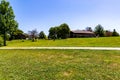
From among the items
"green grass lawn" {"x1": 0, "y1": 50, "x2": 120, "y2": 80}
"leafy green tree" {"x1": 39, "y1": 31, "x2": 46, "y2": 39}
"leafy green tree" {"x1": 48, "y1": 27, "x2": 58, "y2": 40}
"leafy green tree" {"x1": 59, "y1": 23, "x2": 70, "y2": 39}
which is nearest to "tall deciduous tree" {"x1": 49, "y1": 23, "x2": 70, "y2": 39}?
"leafy green tree" {"x1": 59, "y1": 23, "x2": 70, "y2": 39}

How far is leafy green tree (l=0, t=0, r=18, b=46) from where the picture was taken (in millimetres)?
38331

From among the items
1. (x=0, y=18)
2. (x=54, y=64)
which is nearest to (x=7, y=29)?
(x=0, y=18)

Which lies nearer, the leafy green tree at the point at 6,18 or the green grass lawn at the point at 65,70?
the green grass lawn at the point at 65,70

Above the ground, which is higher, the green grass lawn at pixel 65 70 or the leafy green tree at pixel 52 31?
the leafy green tree at pixel 52 31

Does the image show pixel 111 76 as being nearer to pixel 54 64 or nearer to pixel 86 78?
pixel 86 78

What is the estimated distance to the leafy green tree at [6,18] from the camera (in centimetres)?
3833

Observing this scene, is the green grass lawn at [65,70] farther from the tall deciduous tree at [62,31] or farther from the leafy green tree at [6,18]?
the tall deciduous tree at [62,31]

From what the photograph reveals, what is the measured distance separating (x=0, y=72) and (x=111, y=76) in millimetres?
6550

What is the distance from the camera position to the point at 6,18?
38.7 metres

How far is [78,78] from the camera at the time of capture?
34.0ft

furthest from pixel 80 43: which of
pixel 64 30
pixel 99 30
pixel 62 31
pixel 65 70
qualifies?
pixel 99 30

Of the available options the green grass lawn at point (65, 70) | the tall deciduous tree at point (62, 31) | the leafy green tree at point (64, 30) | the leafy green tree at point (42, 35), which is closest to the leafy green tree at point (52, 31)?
the tall deciduous tree at point (62, 31)

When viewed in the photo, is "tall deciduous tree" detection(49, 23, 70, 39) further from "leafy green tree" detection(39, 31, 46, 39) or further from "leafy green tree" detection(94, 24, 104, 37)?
"leafy green tree" detection(94, 24, 104, 37)

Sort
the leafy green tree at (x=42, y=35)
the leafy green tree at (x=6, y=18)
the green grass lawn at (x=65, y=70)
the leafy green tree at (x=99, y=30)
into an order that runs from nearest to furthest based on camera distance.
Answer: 1. the green grass lawn at (x=65, y=70)
2. the leafy green tree at (x=6, y=18)
3. the leafy green tree at (x=42, y=35)
4. the leafy green tree at (x=99, y=30)
